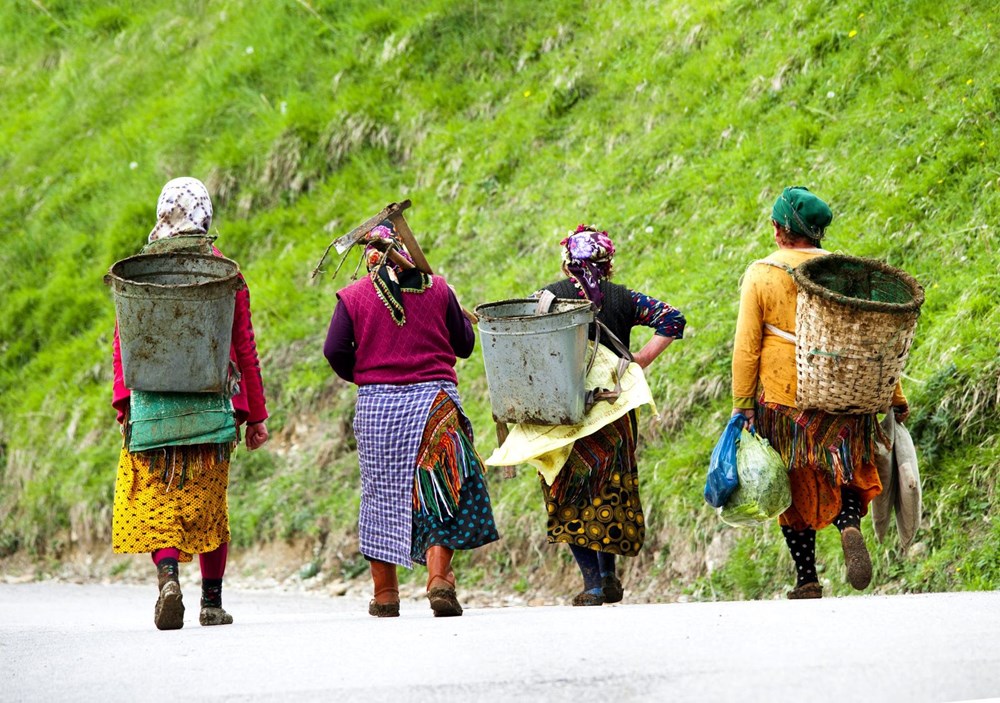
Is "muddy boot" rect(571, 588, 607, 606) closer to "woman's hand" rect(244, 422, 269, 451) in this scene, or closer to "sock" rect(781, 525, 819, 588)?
"sock" rect(781, 525, 819, 588)

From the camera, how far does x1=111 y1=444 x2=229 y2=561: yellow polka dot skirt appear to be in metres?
6.38

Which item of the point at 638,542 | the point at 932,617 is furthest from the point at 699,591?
the point at 932,617

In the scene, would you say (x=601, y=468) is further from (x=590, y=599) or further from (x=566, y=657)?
(x=566, y=657)

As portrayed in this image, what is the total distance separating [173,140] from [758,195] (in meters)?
8.93

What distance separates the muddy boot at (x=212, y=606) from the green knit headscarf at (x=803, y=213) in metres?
3.23

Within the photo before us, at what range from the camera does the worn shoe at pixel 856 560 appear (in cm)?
620

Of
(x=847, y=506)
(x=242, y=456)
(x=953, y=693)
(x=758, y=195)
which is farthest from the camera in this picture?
(x=242, y=456)

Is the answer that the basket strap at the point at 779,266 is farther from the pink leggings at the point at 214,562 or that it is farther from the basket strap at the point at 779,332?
the pink leggings at the point at 214,562

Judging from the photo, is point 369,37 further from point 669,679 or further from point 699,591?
point 669,679

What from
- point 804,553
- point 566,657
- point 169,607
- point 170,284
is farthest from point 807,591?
point 170,284

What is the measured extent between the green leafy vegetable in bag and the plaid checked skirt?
123 cm

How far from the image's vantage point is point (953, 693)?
392 centimetres

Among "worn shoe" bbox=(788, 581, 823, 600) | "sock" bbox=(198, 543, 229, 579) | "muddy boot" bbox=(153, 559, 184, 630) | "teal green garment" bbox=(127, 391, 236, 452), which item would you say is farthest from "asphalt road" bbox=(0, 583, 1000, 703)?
"teal green garment" bbox=(127, 391, 236, 452)

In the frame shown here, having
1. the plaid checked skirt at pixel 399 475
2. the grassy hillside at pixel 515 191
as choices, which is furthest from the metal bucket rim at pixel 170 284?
the grassy hillside at pixel 515 191
